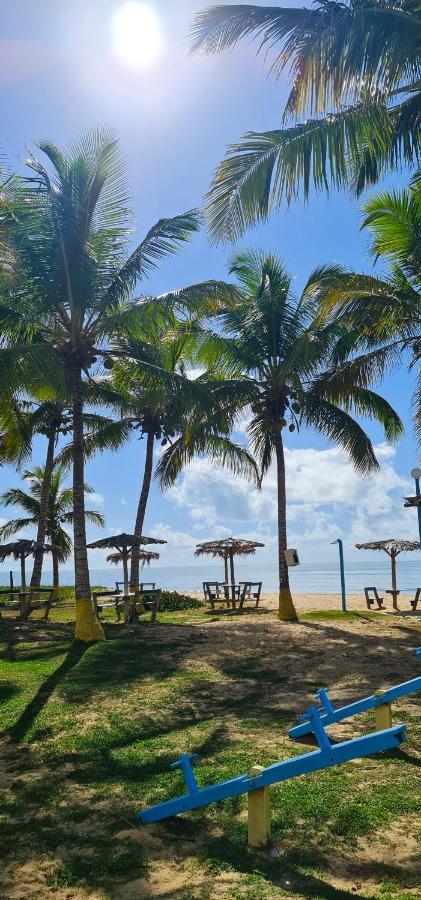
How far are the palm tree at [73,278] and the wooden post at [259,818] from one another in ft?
29.5

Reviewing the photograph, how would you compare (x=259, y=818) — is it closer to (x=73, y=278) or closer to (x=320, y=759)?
(x=320, y=759)

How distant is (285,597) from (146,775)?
11409mm

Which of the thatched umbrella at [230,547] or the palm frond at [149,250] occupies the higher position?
the palm frond at [149,250]

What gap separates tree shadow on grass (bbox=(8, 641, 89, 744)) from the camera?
23.7 feet

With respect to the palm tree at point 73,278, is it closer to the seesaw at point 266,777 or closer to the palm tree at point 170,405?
the palm tree at point 170,405

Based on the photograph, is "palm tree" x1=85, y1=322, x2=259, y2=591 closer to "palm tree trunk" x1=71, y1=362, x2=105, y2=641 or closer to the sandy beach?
"palm tree trunk" x1=71, y1=362, x2=105, y2=641

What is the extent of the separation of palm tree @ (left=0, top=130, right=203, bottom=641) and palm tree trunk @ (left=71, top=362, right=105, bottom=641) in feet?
0.06

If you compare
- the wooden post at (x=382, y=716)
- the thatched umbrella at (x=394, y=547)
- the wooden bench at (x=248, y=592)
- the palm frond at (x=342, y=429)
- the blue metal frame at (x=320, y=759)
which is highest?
the palm frond at (x=342, y=429)

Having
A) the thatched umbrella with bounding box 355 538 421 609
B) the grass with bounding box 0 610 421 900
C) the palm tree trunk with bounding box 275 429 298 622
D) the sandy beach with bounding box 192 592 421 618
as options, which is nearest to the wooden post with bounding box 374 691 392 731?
the grass with bounding box 0 610 421 900

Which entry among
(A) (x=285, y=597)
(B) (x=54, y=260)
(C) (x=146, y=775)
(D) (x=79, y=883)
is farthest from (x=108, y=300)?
(D) (x=79, y=883)

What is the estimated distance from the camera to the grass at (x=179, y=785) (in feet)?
13.3

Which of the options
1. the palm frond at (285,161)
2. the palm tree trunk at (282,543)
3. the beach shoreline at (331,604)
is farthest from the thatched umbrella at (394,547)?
the palm frond at (285,161)

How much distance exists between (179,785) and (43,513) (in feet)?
58.6

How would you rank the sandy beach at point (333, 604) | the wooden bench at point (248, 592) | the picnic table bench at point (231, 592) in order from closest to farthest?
the wooden bench at point (248, 592), the picnic table bench at point (231, 592), the sandy beach at point (333, 604)
